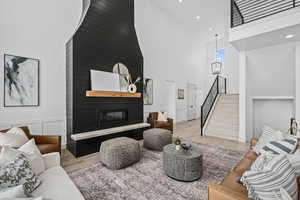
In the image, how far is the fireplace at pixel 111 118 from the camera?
388 centimetres

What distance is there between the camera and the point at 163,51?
6801 millimetres

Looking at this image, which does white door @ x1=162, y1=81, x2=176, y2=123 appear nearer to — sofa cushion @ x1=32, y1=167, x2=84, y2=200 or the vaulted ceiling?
the vaulted ceiling

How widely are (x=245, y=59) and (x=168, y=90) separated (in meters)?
3.71

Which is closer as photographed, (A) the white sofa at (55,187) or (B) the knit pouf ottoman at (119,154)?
(A) the white sofa at (55,187)

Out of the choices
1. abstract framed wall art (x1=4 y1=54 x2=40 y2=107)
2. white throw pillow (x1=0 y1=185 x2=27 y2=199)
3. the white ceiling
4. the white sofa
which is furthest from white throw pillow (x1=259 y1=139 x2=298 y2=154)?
the white ceiling

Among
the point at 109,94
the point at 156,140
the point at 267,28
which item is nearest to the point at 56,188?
the point at 156,140

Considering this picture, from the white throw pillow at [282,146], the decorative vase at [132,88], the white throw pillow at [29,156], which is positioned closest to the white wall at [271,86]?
the white throw pillow at [282,146]

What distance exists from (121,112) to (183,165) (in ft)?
8.83

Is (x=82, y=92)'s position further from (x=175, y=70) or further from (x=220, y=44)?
(x=220, y=44)

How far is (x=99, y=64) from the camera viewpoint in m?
3.88

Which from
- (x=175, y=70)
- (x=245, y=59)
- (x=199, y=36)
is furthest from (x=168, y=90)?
(x=199, y=36)

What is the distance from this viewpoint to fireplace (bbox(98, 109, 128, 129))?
3.88 metres

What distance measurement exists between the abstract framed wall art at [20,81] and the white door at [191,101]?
7197 millimetres

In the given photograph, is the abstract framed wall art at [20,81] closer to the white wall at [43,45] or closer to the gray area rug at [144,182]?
the white wall at [43,45]
